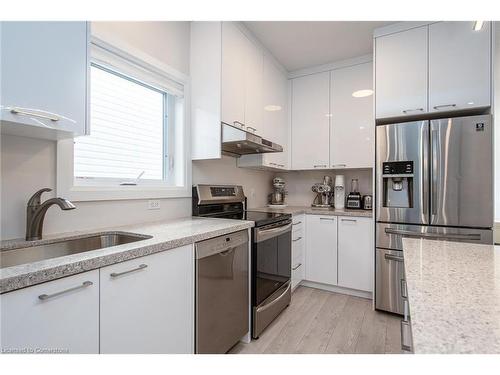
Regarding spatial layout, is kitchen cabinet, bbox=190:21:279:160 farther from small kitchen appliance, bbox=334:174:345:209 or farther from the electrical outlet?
small kitchen appliance, bbox=334:174:345:209

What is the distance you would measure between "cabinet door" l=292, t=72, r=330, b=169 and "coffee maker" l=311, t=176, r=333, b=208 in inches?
9.5

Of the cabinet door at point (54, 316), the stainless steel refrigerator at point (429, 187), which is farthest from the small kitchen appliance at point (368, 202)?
the cabinet door at point (54, 316)

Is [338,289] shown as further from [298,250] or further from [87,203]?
[87,203]

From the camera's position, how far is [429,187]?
209 centimetres

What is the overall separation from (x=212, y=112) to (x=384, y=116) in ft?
5.14

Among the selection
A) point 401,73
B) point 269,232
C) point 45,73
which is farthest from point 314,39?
point 45,73

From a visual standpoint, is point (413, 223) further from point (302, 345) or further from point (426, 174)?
point (302, 345)

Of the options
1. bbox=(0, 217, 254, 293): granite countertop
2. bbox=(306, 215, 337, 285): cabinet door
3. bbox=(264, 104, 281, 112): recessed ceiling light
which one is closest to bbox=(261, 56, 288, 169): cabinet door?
bbox=(264, 104, 281, 112): recessed ceiling light

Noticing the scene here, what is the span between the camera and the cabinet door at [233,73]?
2.07 meters

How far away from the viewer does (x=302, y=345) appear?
179cm

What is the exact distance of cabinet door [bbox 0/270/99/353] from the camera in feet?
2.35

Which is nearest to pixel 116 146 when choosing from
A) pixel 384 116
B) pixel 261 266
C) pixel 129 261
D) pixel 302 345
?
pixel 129 261

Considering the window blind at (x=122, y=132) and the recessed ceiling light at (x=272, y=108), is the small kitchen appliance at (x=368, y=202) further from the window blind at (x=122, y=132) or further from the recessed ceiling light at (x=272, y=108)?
the window blind at (x=122, y=132)

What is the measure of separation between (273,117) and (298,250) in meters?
1.53
